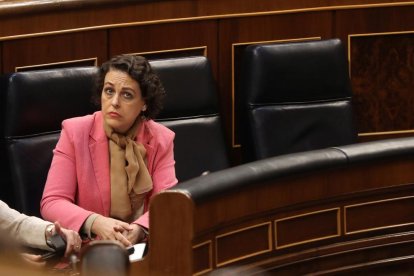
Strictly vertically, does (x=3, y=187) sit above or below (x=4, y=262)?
below

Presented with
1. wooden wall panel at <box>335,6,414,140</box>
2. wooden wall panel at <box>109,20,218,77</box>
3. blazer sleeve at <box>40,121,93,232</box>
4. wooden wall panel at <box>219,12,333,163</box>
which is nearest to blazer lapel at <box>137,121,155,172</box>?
blazer sleeve at <box>40,121,93,232</box>

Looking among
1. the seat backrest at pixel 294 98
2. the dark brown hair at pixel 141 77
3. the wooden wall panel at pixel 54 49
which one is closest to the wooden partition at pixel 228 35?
the wooden wall panel at pixel 54 49

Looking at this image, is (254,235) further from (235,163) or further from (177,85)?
(235,163)

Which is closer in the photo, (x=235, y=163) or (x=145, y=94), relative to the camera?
(x=145, y=94)

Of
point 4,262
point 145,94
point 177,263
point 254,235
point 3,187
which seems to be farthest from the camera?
point 3,187

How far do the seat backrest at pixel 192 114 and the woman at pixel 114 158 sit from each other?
0.20m

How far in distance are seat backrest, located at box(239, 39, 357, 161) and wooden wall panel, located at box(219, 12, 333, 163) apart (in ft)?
0.26

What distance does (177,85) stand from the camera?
5.67 feet

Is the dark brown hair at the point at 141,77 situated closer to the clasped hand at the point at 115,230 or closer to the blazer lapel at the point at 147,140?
the blazer lapel at the point at 147,140

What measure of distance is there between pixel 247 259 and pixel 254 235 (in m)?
0.04

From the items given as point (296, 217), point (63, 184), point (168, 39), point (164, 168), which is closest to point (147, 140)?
point (164, 168)

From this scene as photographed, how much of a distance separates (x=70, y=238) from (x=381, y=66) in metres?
1.05

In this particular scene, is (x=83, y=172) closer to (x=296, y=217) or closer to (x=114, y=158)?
(x=114, y=158)

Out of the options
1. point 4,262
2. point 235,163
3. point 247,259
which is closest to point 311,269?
point 247,259
